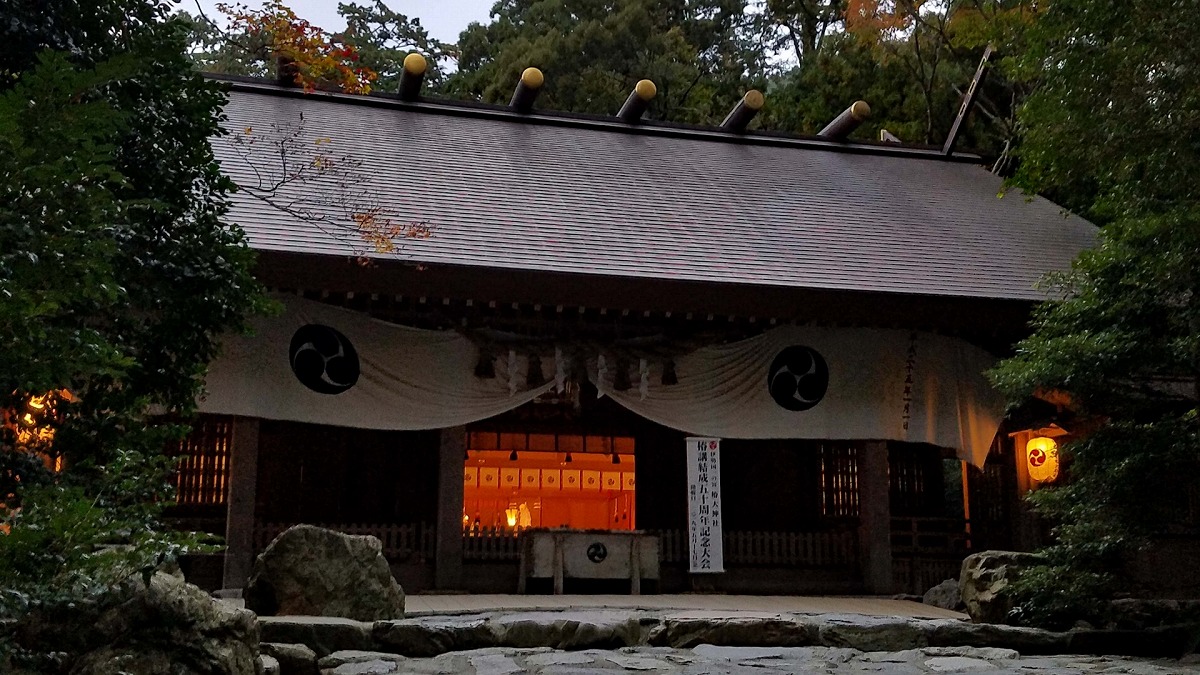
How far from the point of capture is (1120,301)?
8617 millimetres

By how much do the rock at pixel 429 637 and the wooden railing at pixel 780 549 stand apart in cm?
463

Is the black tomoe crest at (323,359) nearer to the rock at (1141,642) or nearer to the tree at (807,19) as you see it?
the rock at (1141,642)

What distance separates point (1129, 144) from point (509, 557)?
22.9 ft

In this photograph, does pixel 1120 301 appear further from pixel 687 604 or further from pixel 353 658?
pixel 353 658

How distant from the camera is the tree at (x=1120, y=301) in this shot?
782 centimetres

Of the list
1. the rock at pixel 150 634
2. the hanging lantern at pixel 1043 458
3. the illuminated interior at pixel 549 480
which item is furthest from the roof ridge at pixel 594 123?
the rock at pixel 150 634

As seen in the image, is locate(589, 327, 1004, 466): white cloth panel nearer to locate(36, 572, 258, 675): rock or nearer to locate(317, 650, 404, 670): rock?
locate(317, 650, 404, 670): rock

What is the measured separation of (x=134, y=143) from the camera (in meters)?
5.38

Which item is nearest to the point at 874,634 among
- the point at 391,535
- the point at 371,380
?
the point at 391,535

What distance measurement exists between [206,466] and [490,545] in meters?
3.43

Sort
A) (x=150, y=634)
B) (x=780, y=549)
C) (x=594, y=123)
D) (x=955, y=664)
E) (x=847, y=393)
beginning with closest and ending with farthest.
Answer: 1. (x=150, y=634)
2. (x=955, y=664)
3. (x=847, y=393)
4. (x=780, y=549)
5. (x=594, y=123)

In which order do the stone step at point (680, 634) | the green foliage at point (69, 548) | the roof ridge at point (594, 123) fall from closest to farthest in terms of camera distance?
1. the green foliage at point (69, 548)
2. the stone step at point (680, 634)
3. the roof ridge at point (594, 123)

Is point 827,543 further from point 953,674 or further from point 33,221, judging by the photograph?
point 33,221

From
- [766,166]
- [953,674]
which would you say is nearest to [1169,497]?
[953,674]
